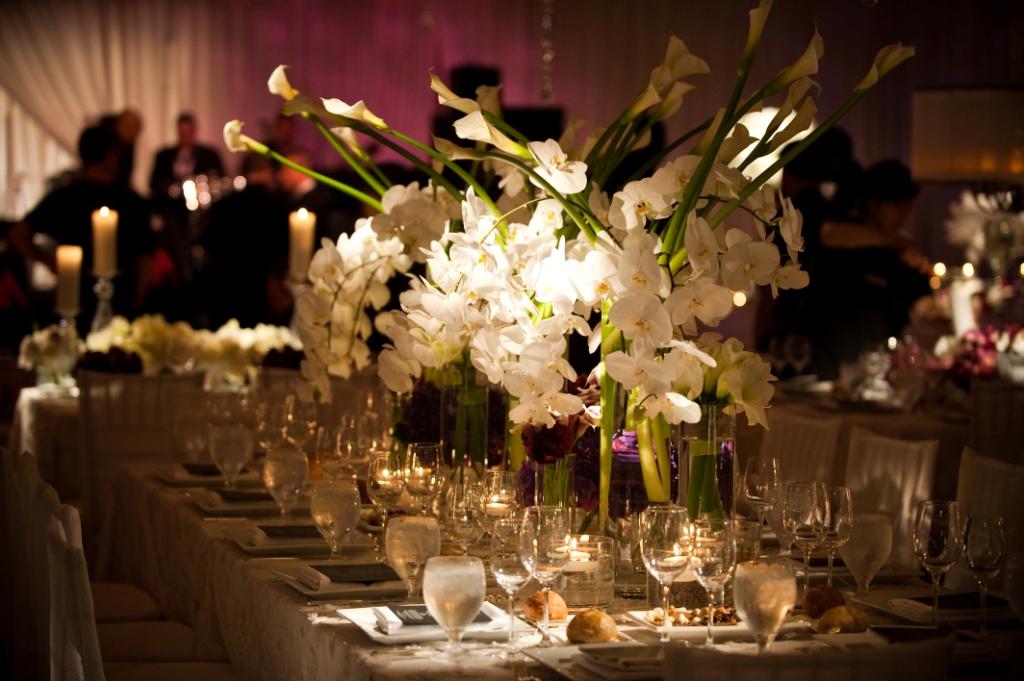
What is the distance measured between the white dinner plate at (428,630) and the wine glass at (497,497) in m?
0.28

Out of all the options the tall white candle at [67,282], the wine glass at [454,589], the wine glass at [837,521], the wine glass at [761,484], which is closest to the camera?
the wine glass at [454,589]

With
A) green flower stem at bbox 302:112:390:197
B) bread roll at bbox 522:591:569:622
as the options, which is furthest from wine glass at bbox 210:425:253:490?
bread roll at bbox 522:591:569:622

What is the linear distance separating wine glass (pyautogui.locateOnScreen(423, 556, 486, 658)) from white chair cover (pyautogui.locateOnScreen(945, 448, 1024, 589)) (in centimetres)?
131

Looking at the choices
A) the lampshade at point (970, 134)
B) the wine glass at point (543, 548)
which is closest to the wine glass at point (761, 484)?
the wine glass at point (543, 548)

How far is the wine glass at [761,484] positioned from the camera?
9.53ft

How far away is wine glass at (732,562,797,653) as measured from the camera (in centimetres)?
214

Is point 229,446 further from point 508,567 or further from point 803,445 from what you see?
point 803,445

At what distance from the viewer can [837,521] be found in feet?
8.84

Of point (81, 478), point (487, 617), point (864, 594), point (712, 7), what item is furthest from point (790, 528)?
point (712, 7)

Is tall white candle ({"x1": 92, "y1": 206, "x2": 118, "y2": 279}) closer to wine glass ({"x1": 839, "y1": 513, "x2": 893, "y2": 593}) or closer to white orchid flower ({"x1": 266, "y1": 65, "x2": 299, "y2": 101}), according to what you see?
white orchid flower ({"x1": 266, "y1": 65, "x2": 299, "y2": 101})

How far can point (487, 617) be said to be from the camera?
245cm

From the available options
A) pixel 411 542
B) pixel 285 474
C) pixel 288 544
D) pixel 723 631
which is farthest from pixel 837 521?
pixel 285 474

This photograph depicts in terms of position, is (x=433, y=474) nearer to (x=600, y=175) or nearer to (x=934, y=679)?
(x=600, y=175)

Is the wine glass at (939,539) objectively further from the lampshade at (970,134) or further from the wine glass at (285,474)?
the lampshade at (970,134)
